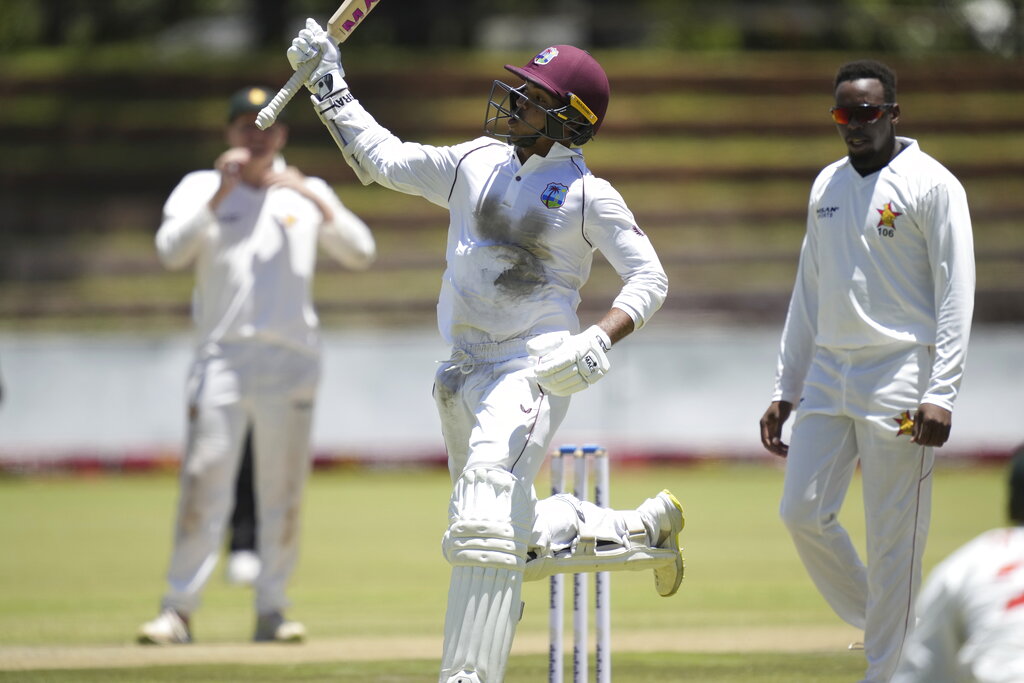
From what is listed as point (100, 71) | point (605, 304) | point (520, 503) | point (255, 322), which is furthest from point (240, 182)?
point (100, 71)

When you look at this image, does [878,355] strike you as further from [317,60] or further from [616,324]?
[317,60]

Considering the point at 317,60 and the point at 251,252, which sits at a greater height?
the point at 317,60

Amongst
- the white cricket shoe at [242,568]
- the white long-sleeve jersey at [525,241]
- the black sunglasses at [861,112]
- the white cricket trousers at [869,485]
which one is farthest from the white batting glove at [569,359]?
the white cricket shoe at [242,568]

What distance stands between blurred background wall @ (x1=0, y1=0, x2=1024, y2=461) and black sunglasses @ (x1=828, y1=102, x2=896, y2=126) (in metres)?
12.2

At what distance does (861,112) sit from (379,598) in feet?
13.7

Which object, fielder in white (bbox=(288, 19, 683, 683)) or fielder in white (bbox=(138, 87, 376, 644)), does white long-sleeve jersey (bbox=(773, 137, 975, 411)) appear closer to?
fielder in white (bbox=(288, 19, 683, 683))

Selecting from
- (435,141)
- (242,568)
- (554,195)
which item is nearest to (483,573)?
(554,195)

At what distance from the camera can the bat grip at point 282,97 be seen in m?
4.61

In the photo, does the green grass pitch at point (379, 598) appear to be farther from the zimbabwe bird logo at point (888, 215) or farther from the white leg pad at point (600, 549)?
the zimbabwe bird logo at point (888, 215)

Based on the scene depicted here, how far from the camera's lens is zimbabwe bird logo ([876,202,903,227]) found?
4.82 metres

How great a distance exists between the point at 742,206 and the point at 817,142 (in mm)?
2035

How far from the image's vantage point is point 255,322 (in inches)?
266

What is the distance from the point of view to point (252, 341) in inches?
266

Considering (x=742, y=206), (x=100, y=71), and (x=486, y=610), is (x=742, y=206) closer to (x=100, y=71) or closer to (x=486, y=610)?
(x=100, y=71)
